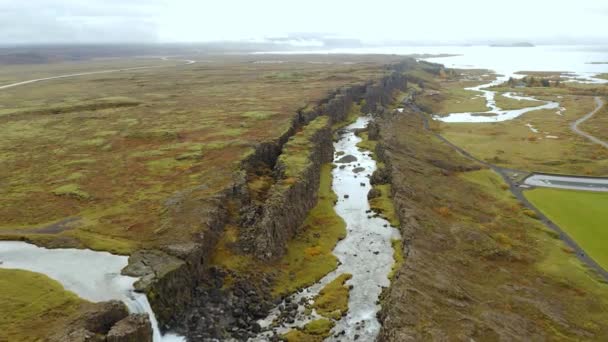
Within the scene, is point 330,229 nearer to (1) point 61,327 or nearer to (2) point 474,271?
(2) point 474,271

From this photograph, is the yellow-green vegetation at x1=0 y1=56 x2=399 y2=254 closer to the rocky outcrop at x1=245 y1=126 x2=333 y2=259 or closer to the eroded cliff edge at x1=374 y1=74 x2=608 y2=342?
the rocky outcrop at x1=245 y1=126 x2=333 y2=259

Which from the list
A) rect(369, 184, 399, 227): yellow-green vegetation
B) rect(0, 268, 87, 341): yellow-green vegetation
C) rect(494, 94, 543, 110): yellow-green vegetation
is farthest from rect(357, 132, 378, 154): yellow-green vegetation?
rect(494, 94, 543, 110): yellow-green vegetation

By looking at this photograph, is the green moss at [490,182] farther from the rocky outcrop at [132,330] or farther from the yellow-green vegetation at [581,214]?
the rocky outcrop at [132,330]

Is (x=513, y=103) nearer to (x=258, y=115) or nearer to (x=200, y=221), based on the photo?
(x=258, y=115)

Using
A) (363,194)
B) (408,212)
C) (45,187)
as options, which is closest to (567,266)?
(408,212)

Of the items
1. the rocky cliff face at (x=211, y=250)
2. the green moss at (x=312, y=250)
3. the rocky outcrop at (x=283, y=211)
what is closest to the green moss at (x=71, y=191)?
the rocky cliff face at (x=211, y=250)

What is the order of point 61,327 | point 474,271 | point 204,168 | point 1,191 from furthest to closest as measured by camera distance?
point 204,168, point 1,191, point 474,271, point 61,327
